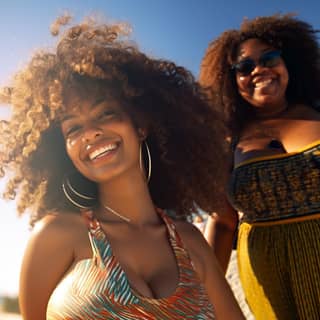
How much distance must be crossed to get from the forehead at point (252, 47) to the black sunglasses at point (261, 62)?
46 mm

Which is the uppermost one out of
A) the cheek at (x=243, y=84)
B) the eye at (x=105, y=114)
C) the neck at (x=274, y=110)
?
the eye at (x=105, y=114)

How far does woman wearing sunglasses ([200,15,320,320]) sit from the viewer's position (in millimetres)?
2320

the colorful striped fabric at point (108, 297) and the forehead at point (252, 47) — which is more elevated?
the forehead at point (252, 47)

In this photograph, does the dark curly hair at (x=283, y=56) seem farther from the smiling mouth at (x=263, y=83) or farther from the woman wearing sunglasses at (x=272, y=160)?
the smiling mouth at (x=263, y=83)

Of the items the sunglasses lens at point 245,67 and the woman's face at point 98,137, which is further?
the sunglasses lens at point 245,67

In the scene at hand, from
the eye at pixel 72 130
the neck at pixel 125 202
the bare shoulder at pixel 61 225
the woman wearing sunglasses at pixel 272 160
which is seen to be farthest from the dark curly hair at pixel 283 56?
the bare shoulder at pixel 61 225

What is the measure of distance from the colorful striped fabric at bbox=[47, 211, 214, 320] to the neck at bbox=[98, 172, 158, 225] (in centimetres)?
24

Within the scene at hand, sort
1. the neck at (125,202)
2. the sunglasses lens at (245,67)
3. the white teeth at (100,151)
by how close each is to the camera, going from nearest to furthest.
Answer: the white teeth at (100,151), the neck at (125,202), the sunglasses lens at (245,67)

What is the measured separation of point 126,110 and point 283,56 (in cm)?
123

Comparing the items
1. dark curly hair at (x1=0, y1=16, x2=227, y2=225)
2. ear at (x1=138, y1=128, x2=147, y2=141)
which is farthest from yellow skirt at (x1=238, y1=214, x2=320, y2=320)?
ear at (x1=138, y1=128, x2=147, y2=141)

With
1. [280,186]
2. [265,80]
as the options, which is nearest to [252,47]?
[265,80]

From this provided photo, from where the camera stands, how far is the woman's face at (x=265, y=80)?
2779mm

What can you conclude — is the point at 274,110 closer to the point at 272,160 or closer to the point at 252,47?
the point at 252,47

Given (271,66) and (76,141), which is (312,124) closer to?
(271,66)
